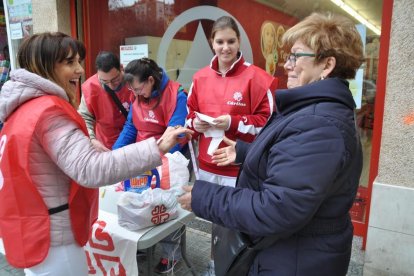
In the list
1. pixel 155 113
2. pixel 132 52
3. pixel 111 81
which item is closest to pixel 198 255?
pixel 155 113

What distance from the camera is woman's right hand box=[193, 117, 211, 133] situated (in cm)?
264

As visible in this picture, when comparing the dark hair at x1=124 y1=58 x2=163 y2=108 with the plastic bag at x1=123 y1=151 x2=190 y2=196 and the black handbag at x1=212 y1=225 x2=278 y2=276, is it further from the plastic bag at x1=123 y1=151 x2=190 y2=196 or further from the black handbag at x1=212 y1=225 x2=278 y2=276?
the black handbag at x1=212 y1=225 x2=278 y2=276

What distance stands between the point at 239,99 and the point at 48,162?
5.17 feet

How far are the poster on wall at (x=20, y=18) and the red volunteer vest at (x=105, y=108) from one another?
267 cm

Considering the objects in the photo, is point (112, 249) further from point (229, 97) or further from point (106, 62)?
point (106, 62)

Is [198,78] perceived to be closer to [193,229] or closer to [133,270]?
[133,270]

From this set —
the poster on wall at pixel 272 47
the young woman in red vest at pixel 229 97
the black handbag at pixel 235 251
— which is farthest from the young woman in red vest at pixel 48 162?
the poster on wall at pixel 272 47

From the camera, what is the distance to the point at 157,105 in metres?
2.97

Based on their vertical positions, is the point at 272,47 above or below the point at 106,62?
above

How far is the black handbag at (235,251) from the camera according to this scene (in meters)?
1.40

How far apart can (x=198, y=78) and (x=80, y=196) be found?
5.17 feet

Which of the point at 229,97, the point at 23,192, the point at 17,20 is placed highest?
the point at 17,20

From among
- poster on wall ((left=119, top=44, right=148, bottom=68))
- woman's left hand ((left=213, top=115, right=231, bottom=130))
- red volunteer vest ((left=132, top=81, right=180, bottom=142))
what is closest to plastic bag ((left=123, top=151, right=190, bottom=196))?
woman's left hand ((left=213, top=115, right=231, bottom=130))

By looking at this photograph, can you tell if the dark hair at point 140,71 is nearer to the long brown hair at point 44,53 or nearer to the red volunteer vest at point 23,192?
the long brown hair at point 44,53
